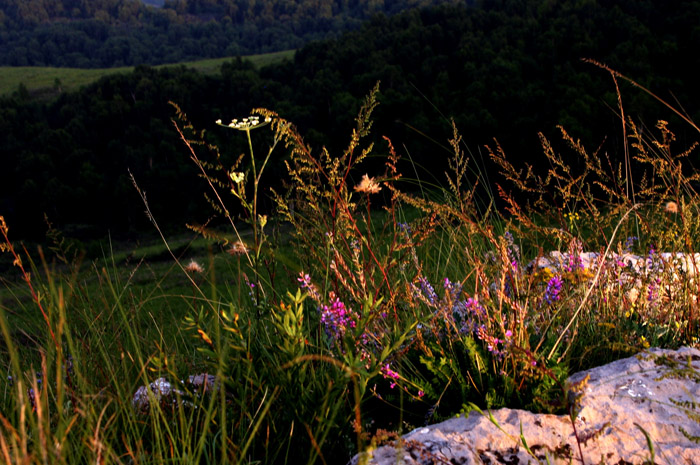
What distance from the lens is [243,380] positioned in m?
1.80

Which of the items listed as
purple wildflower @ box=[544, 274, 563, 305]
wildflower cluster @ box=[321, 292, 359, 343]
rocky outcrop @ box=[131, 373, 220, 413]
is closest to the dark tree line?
purple wildflower @ box=[544, 274, 563, 305]

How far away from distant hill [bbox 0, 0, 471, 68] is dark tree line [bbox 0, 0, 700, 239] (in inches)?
2376

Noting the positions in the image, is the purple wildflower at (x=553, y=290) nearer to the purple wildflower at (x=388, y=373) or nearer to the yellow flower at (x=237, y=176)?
the purple wildflower at (x=388, y=373)

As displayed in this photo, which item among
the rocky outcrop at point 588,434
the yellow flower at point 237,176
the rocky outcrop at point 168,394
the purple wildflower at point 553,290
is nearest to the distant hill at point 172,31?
the purple wildflower at point 553,290

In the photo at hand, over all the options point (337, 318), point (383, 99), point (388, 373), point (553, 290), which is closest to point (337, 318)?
point (337, 318)

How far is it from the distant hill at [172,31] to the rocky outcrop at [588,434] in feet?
351

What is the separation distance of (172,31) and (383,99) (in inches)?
4167

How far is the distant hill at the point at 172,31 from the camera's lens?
11462cm

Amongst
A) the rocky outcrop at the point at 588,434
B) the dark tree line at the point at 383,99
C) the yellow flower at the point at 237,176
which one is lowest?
the dark tree line at the point at 383,99

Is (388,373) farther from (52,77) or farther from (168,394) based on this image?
(52,77)

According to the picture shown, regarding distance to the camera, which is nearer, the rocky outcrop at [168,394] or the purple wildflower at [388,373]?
the purple wildflower at [388,373]

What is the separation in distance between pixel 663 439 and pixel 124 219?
48.3 m

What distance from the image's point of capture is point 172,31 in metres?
128

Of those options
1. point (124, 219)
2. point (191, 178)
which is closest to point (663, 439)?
point (191, 178)
